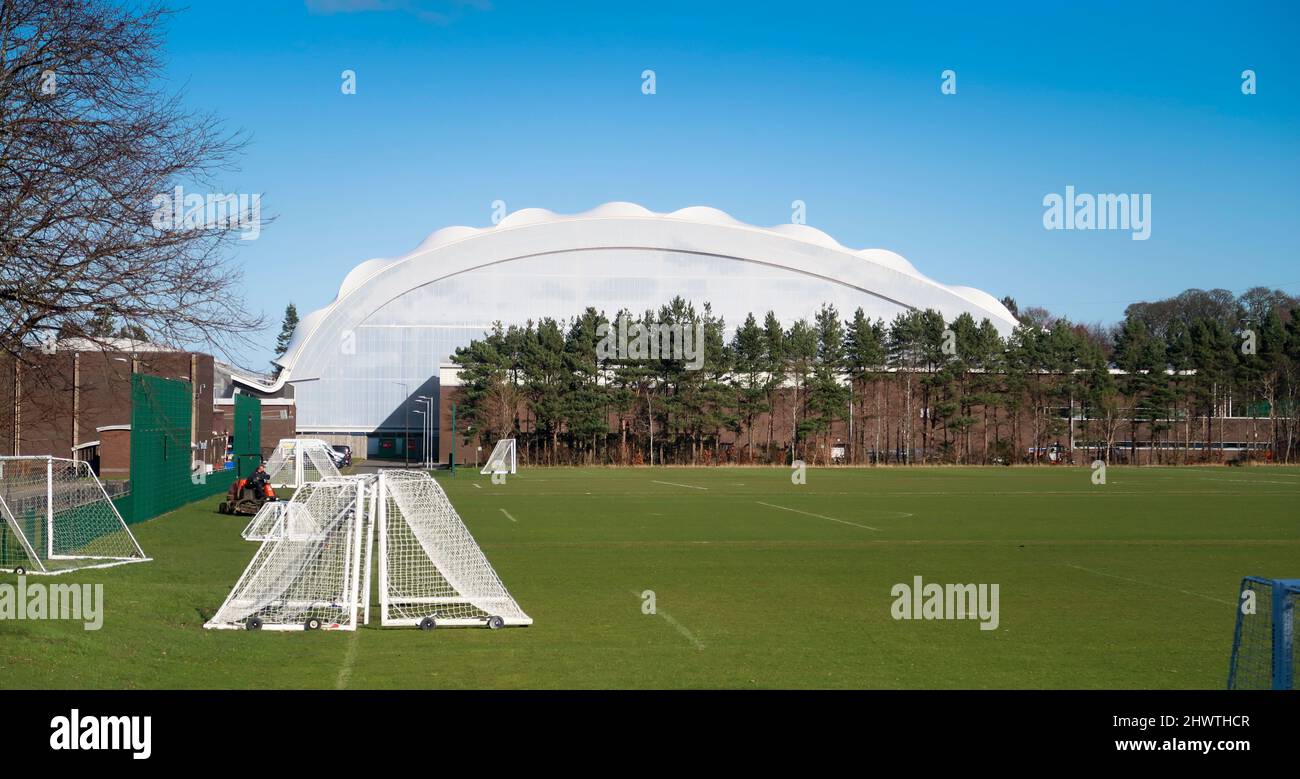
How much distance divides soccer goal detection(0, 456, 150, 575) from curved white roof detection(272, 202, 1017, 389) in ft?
248

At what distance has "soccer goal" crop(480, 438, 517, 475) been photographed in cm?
6211

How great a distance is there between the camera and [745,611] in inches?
533

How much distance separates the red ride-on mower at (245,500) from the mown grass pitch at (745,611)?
0.68 meters

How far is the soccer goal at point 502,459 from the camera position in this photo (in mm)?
62109

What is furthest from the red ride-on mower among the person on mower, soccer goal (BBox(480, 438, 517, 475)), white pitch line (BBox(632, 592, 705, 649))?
soccer goal (BBox(480, 438, 517, 475))

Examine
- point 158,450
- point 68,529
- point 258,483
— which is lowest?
point 68,529

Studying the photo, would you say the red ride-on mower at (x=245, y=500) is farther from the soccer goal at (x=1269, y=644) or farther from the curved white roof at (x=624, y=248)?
the curved white roof at (x=624, y=248)

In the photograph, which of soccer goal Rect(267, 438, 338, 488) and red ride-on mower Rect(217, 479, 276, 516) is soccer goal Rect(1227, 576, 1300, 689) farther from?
soccer goal Rect(267, 438, 338, 488)

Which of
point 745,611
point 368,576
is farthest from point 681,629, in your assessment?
point 368,576

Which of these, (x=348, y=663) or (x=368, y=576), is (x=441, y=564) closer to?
(x=368, y=576)

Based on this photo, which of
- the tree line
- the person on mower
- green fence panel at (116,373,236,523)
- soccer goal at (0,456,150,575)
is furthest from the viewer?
the tree line

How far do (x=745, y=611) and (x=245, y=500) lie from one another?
19.1 metres
